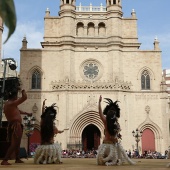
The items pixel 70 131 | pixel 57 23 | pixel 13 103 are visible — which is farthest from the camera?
pixel 57 23

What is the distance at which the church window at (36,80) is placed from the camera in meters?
34.7

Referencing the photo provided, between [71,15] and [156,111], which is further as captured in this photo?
[71,15]

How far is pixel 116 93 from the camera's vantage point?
109ft

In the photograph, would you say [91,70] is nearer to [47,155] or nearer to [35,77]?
[35,77]

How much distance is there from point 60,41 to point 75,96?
22.5 feet

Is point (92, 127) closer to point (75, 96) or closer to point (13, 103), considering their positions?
point (75, 96)

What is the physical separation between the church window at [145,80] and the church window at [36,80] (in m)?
11.8

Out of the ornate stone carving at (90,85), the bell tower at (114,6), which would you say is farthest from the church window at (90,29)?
the ornate stone carving at (90,85)

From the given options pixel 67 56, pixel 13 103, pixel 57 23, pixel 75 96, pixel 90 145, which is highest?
pixel 57 23

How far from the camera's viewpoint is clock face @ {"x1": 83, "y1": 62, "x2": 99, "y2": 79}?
35.6 metres

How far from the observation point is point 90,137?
3638cm

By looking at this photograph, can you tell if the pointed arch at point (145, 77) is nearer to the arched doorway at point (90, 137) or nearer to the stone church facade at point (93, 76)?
the stone church facade at point (93, 76)

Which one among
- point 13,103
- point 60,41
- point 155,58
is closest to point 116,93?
point 155,58

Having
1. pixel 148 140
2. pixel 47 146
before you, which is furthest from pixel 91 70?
pixel 47 146
